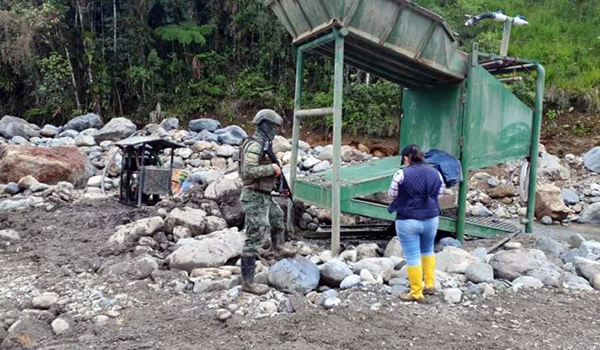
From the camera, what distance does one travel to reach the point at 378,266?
17.2 feet

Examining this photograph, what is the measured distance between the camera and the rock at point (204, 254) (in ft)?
17.4

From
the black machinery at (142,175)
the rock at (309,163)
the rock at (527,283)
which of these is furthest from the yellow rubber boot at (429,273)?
the rock at (309,163)

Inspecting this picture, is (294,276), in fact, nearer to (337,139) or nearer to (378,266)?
(378,266)

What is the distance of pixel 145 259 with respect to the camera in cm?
535

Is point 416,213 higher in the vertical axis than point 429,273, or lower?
higher

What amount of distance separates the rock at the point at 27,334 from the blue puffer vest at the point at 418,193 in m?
3.06

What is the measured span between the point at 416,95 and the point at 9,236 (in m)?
6.08

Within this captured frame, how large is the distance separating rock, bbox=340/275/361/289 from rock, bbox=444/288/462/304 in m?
0.79

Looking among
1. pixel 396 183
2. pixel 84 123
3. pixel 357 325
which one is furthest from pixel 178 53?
pixel 357 325

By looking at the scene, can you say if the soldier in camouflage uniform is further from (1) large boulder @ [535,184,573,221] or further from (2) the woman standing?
(1) large boulder @ [535,184,573,221]

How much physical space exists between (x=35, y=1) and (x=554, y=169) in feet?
60.9

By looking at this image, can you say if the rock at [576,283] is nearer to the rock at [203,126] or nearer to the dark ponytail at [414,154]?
the dark ponytail at [414,154]

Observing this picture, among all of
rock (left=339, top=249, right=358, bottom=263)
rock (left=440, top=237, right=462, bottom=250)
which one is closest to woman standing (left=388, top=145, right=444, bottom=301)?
rock (left=339, top=249, right=358, bottom=263)

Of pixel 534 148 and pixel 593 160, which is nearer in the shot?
pixel 534 148
